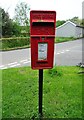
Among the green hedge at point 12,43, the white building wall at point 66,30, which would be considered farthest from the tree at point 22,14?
the white building wall at point 66,30

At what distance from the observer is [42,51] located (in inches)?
169

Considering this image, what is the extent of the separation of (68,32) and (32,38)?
49.3 metres

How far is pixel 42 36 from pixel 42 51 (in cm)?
25

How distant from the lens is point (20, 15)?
123 ft

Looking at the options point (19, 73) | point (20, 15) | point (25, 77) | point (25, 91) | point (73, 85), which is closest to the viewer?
point (25, 91)

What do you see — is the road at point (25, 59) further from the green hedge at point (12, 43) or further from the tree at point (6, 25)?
the tree at point (6, 25)

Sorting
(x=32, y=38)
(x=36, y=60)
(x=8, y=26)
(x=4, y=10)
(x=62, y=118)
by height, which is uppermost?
(x=4, y=10)

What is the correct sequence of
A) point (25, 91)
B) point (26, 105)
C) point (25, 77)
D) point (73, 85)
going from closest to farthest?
point (26, 105)
point (25, 91)
point (73, 85)
point (25, 77)

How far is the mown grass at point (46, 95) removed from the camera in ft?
15.7

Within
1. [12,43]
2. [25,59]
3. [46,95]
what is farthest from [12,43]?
[46,95]

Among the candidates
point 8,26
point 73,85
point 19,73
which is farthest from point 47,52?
point 8,26

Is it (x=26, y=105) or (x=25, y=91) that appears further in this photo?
(x=25, y=91)

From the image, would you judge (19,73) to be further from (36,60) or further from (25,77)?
(36,60)

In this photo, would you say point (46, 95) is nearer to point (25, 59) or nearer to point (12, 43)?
point (25, 59)
